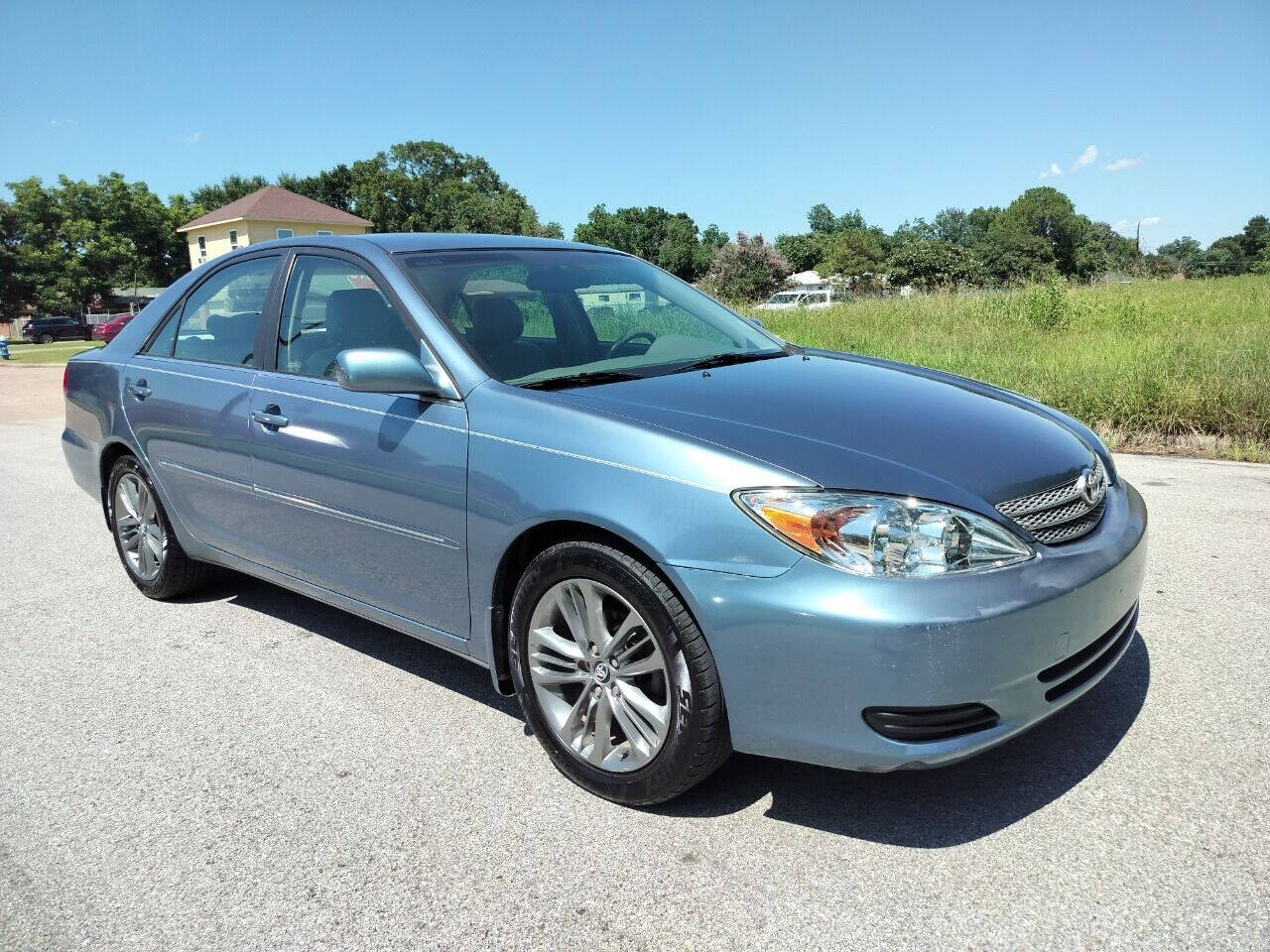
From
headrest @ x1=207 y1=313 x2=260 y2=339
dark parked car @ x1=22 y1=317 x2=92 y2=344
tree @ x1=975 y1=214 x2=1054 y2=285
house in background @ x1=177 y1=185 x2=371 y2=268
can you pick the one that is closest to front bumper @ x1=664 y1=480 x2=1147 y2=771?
headrest @ x1=207 y1=313 x2=260 y2=339

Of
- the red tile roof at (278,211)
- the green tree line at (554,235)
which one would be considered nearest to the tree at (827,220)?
→ the green tree line at (554,235)

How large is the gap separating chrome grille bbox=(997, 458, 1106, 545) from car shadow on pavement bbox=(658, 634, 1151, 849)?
0.59 metres

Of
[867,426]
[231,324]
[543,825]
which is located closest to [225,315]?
[231,324]

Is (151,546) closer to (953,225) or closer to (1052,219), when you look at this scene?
(1052,219)

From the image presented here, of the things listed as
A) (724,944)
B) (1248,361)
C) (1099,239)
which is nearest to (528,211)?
(1099,239)

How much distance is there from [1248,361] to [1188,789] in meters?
6.89

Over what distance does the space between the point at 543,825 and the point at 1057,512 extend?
5.52 ft

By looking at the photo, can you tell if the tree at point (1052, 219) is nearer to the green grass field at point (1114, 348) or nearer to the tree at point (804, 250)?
the tree at point (804, 250)

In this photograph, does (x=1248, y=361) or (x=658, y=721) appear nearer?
(x=658, y=721)

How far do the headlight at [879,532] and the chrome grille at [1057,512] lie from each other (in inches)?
7.3

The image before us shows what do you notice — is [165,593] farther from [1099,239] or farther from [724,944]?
[1099,239]

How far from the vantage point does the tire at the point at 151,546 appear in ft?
15.4

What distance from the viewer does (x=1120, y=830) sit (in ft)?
8.38

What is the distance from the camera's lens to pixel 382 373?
3.08 m
